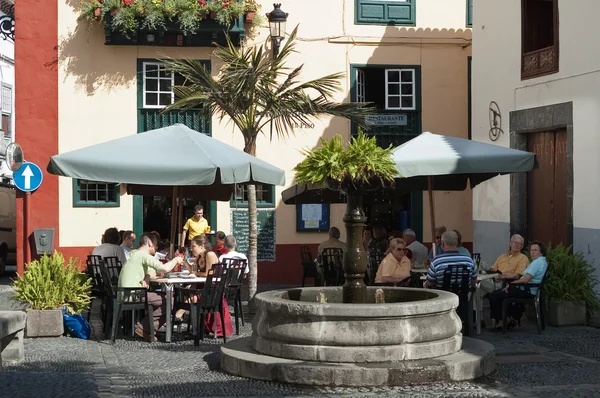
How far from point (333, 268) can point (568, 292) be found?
3884 mm

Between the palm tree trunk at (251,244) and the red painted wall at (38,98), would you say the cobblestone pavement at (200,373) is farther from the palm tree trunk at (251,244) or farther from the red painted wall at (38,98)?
the red painted wall at (38,98)

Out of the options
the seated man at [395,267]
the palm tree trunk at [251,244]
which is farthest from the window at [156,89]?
the seated man at [395,267]

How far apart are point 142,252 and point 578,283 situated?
574cm

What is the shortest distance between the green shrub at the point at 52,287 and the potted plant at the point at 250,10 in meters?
9.58

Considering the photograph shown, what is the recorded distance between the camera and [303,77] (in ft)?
74.2

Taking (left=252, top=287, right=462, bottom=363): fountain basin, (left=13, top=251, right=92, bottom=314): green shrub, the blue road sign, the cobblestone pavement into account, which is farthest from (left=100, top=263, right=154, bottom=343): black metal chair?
the blue road sign

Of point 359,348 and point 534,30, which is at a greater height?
point 534,30

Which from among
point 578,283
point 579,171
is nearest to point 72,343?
point 578,283

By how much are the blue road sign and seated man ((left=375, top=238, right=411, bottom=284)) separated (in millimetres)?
8459

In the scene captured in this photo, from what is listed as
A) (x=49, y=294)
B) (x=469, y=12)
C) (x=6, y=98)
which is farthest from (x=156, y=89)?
(x=6, y=98)

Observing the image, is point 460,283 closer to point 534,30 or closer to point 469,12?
point 534,30

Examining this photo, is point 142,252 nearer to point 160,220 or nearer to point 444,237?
point 444,237

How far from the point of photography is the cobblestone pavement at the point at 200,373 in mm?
9180

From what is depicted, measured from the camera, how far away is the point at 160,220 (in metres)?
22.4
